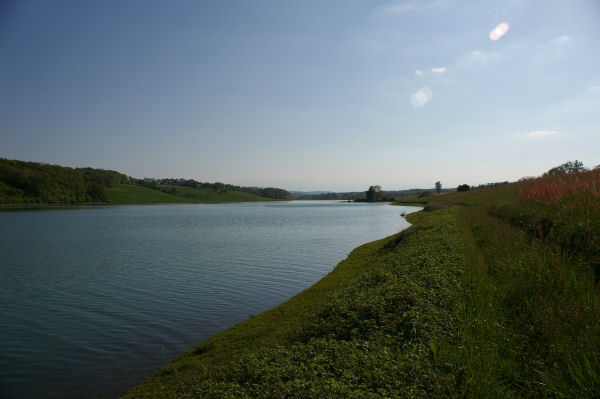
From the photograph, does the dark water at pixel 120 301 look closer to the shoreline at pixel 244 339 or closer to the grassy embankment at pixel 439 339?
the shoreline at pixel 244 339

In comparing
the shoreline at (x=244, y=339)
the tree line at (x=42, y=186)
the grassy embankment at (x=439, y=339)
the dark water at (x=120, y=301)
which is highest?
the tree line at (x=42, y=186)

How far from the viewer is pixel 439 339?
6.31m

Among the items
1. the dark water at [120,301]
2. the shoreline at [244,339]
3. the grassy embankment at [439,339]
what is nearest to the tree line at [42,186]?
the dark water at [120,301]

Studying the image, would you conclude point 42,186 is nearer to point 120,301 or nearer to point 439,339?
point 120,301

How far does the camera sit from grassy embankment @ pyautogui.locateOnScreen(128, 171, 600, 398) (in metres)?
5.11

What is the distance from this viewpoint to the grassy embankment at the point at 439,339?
16.8ft

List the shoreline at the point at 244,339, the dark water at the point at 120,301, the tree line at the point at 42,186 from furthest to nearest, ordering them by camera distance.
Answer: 1. the tree line at the point at 42,186
2. the dark water at the point at 120,301
3. the shoreline at the point at 244,339

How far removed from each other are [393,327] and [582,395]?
3.21 metres

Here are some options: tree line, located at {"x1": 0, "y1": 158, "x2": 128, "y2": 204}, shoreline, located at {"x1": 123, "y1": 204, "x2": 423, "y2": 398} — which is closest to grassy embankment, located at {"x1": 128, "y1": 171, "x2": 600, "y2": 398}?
shoreline, located at {"x1": 123, "y1": 204, "x2": 423, "y2": 398}

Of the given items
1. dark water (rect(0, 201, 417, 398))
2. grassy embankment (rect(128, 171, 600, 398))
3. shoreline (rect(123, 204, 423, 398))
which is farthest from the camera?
dark water (rect(0, 201, 417, 398))

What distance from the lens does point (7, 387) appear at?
29.2 ft

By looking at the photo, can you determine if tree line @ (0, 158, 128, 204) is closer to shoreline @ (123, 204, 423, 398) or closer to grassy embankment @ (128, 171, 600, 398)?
shoreline @ (123, 204, 423, 398)

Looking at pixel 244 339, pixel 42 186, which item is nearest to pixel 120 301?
pixel 244 339

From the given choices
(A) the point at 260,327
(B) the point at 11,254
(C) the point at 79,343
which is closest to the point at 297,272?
(A) the point at 260,327
